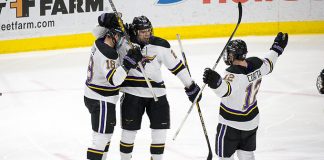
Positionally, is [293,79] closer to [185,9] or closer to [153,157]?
[185,9]

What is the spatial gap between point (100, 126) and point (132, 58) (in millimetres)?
624

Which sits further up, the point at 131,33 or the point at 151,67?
the point at 131,33

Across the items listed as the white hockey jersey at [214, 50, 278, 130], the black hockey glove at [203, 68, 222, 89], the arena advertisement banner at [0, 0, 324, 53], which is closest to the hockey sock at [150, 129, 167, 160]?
the white hockey jersey at [214, 50, 278, 130]

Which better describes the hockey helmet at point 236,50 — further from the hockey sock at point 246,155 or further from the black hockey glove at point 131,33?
the black hockey glove at point 131,33

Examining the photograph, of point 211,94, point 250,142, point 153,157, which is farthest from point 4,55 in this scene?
point 250,142

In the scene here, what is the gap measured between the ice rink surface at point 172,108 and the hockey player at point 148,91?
79cm

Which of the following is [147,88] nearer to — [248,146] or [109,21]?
[109,21]

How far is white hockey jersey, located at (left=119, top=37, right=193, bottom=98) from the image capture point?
5.59 meters

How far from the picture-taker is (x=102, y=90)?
5.52 meters

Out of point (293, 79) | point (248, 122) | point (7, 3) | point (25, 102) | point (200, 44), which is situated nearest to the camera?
point (248, 122)

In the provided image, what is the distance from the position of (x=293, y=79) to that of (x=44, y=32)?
407 cm

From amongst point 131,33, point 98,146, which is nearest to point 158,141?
point 98,146

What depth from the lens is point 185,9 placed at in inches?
463

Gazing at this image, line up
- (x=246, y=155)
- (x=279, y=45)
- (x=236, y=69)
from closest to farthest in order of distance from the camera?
(x=236, y=69)
(x=246, y=155)
(x=279, y=45)
